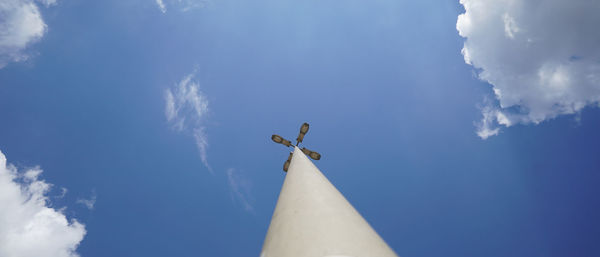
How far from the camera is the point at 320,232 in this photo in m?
2.73

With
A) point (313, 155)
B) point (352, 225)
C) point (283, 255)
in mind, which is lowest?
point (283, 255)

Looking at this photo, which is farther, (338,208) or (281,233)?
(338,208)

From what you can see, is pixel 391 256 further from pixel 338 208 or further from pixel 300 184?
pixel 300 184

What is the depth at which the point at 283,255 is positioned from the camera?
8.51 ft

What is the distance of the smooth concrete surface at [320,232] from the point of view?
8.18 ft

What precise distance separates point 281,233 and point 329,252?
802mm

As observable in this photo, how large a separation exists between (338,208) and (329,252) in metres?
0.96

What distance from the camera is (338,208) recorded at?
3336 mm

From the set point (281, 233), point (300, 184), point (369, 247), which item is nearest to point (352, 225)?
point (369, 247)

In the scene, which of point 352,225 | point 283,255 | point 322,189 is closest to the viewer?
point 283,255

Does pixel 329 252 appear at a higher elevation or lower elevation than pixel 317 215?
lower

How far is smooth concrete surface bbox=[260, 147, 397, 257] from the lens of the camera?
2494 mm

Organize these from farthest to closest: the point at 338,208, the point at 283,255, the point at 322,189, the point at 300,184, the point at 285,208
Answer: the point at 300,184 → the point at 322,189 → the point at 285,208 → the point at 338,208 → the point at 283,255

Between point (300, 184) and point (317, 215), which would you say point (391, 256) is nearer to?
point (317, 215)
